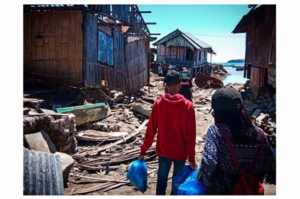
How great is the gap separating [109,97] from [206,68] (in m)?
34.7

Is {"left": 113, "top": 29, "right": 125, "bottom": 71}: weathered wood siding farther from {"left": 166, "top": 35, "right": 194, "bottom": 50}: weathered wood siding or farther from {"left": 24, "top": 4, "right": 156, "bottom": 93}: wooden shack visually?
{"left": 166, "top": 35, "right": 194, "bottom": 50}: weathered wood siding

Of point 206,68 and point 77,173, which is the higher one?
point 206,68

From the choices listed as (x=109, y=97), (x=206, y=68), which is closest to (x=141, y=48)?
(x=109, y=97)

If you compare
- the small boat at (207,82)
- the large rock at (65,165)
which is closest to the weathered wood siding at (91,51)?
the large rock at (65,165)

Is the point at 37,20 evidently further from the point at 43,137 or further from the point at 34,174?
the point at 34,174

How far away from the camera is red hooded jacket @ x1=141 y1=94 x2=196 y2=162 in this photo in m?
2.74

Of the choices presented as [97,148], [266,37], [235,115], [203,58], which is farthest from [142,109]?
[203,58]

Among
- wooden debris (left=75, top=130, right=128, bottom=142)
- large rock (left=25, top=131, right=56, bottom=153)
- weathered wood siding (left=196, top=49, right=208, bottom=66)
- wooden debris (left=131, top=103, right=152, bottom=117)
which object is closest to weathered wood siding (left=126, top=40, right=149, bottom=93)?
wooden debris (left=131, top=103, right=152, bottom=117)

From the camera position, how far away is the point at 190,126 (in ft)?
8.97

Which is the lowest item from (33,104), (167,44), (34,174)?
(34,174)

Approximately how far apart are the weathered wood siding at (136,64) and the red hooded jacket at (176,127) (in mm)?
11058

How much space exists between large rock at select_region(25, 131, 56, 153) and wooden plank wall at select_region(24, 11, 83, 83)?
4743 millimetres

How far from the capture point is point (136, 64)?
1573cm

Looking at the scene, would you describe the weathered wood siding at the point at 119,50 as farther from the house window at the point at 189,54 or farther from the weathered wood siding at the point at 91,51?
the house window at the point at 189,54
